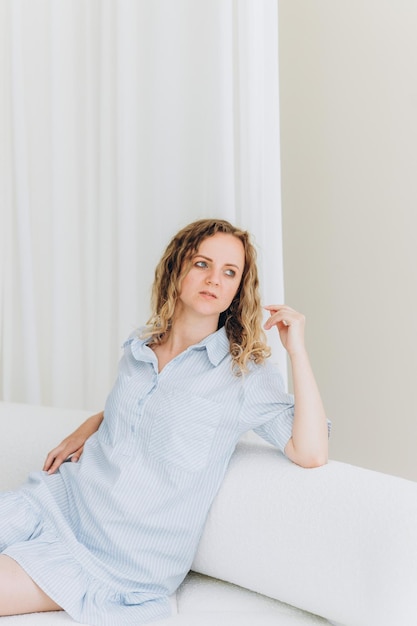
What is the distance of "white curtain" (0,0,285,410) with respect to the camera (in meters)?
1.79

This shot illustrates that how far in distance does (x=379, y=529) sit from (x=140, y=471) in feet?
1.38

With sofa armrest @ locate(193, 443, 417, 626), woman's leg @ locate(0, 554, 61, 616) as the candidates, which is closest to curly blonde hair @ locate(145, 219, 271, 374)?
sofa armrest @ locate(193, 443, 417, 626)

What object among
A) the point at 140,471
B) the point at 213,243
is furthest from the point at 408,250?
the point at 140,471

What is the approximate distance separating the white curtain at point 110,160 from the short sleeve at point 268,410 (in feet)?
1.22

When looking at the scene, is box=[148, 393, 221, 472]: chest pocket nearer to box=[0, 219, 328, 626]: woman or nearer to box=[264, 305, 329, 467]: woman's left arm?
box=[0, 219, 328, 626]: woman

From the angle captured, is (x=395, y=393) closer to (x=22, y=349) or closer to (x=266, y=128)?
(x=266, y=128)

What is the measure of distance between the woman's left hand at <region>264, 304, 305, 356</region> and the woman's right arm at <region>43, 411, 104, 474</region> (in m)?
0.43

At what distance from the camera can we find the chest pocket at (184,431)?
138 cm

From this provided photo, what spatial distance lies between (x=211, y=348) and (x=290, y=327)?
16cm

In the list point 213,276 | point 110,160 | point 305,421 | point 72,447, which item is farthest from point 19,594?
point 110,160

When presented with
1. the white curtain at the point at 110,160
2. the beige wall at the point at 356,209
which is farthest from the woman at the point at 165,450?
the beige wall at the point at 356,209

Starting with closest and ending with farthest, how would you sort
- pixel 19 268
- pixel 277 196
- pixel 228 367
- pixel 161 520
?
pixel 161 520 < pixel 228 367 < pixel 277 196 < pixel 19 268

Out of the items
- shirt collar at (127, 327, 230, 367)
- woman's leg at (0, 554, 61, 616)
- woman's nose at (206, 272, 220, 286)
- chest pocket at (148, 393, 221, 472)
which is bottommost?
woman's leg at (0, 554, 61, 616)

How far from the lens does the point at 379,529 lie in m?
1.16
